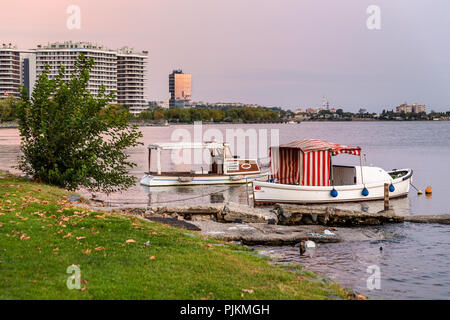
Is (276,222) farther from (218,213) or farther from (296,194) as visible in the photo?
(296,194)

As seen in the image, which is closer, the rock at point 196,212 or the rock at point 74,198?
the rock at point 74,198

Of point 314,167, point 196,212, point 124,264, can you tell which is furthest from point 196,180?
point 124,264

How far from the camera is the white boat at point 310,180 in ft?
96.9

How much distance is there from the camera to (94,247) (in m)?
11.5

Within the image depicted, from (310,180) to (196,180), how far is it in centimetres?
1284

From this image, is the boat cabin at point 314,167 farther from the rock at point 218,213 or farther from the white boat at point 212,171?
the white boat at point 212,171

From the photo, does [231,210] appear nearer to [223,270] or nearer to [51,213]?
[51,213]

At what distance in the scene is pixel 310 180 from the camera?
2992 centimetres

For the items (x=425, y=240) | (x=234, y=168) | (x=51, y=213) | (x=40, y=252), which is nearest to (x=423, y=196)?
(x=234, y=168)

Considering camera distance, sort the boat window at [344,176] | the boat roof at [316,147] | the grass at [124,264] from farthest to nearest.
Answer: the boat window at [344,176]
the boat roof at [316,147]
the grass at [124,264]

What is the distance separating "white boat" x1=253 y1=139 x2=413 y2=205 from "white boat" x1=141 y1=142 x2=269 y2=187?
32.4ft

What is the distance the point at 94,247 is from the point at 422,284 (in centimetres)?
887

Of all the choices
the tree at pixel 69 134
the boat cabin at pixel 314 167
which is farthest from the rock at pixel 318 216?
the tree at pixel 69 134

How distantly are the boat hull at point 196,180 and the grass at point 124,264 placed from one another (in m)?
23.9
